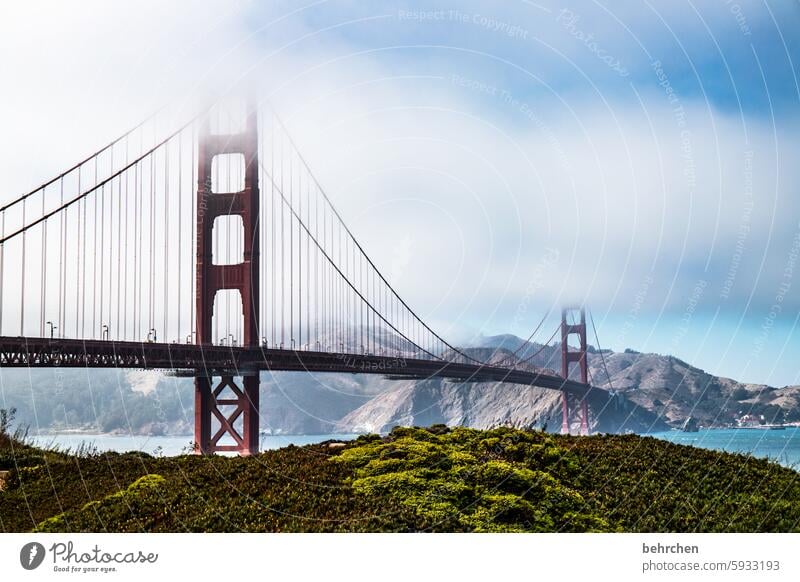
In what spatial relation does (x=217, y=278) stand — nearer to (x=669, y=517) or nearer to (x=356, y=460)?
(x=356, y=460)

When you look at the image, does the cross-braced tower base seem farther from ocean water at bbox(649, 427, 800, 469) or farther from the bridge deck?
ocean water at bbox(649, 427, 800, 469)

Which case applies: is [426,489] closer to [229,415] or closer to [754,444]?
[229,415]

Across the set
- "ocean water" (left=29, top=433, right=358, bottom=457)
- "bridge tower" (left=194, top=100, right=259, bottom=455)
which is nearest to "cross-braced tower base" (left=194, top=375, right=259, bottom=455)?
"bridge tower" (left=194, top=100, right=259, bottom=455)
